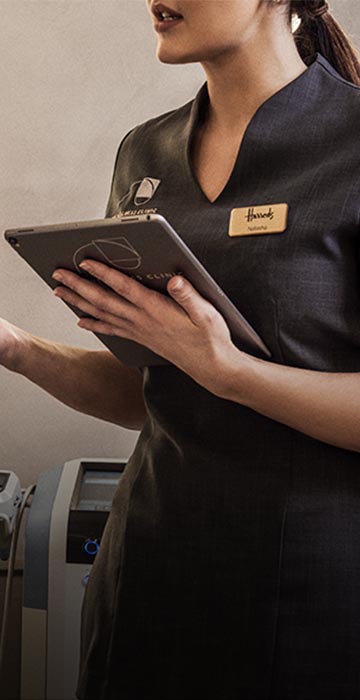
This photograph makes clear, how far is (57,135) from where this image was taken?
232 cm

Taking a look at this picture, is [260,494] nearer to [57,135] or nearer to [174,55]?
[174,55]

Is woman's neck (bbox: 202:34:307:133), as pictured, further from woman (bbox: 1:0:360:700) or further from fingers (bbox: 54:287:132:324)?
fingers (bbox: 54:287:132:324)

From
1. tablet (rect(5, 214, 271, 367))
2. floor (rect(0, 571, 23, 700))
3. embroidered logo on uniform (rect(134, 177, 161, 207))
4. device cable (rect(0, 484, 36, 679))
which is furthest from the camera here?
floor (rect(0, 571, 23, 700))

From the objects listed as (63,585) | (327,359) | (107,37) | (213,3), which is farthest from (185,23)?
(107,37)

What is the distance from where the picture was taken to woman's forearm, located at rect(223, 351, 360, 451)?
3.04ft

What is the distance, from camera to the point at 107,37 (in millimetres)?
2332

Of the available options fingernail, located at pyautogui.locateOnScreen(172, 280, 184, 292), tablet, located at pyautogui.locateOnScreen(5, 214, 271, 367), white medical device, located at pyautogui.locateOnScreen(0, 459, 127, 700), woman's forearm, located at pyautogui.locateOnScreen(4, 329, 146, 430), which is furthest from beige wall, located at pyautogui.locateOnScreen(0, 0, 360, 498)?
fingernail, located at pyautogui.locateOnScreen(172, 280, 184, 292)

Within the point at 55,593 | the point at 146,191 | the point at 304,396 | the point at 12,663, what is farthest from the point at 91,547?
the point at 304,396

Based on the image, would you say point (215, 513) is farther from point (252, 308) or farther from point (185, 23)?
point (185, 23)

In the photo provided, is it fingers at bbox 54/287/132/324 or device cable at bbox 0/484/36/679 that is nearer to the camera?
fingers at bbox 54/287/132/324

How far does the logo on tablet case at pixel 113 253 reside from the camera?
0.89 meters

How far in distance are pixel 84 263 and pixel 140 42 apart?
5.17ft

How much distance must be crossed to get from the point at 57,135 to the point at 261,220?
1450 millimetres

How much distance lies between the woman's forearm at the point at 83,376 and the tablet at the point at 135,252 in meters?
0.25
